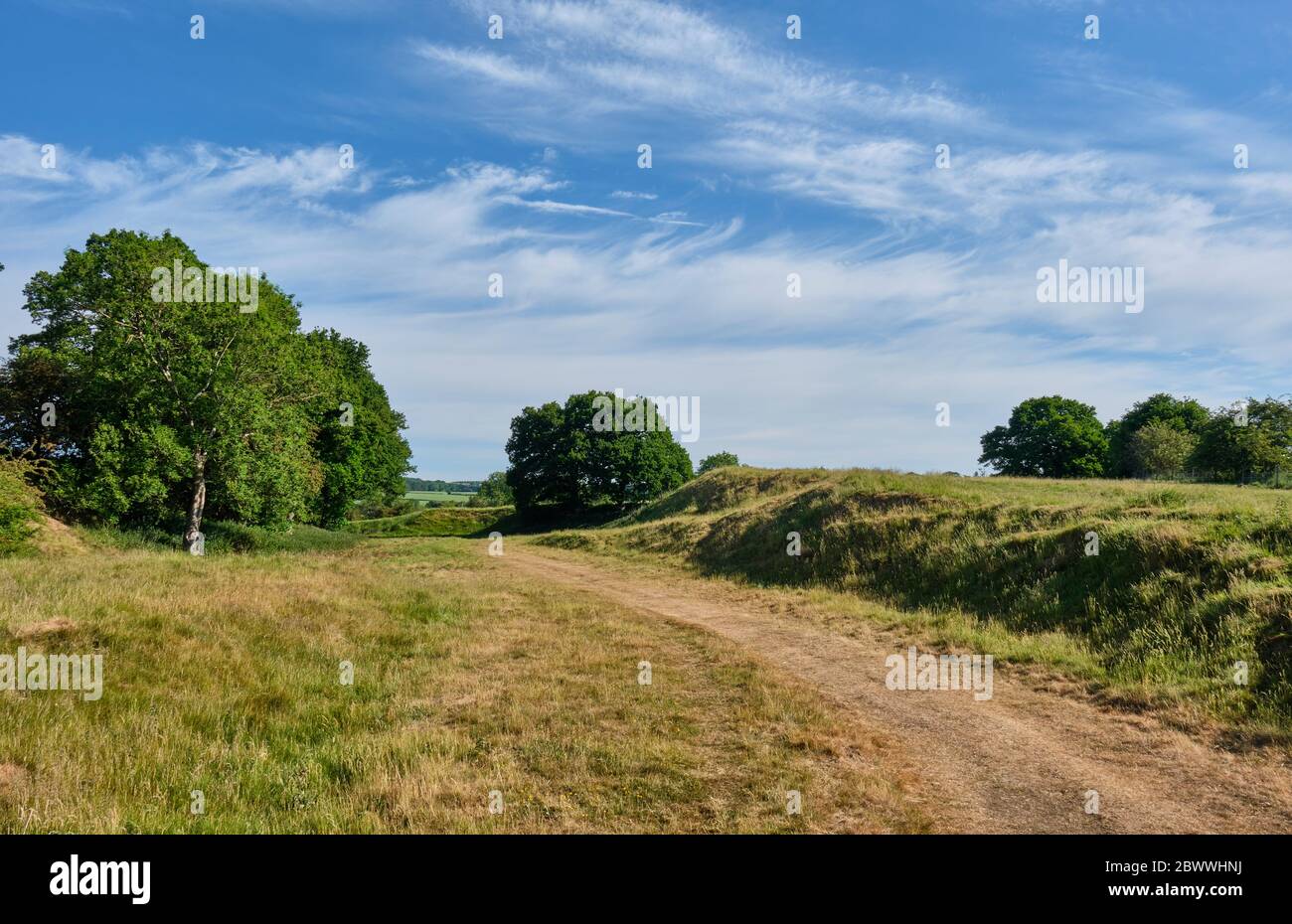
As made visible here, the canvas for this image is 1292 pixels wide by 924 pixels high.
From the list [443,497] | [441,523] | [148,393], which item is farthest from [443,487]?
[148,393]

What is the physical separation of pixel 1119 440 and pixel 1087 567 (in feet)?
235

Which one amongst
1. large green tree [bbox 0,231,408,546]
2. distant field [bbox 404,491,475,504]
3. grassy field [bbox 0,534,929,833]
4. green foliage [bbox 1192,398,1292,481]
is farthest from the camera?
distant field [bbox 404,491,475,504]

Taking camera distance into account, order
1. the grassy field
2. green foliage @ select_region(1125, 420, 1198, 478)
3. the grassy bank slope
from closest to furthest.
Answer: the grassy field, the grassy bank slope, green foliage @ select_region(1125, 420, 1198, 478)

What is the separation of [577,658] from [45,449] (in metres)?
33.4

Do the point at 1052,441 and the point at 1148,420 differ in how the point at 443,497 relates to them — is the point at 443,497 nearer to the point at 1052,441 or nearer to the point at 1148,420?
the point at 1052,441

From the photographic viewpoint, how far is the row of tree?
150ft

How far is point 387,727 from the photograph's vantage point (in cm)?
934

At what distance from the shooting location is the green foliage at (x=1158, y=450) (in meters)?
57.9

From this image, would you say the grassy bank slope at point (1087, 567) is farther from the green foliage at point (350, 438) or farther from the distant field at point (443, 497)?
the distant field at point (443, 497)

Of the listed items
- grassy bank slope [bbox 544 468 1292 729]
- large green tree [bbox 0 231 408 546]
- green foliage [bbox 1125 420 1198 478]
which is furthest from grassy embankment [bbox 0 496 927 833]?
green foliage [bbox 1125 420 1198 478]

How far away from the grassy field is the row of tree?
170 ft

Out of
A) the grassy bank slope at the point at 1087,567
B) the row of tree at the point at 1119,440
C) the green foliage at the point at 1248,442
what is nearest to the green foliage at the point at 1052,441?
the row of tree at the point at 1119,440

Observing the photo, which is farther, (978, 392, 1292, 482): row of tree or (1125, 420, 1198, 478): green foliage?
(1125, 420, 1198, 478): green foliage

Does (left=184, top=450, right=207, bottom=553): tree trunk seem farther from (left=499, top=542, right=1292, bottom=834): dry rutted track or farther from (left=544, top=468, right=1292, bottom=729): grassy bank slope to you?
(left=499, top=542, right=1292, bottom=834): dry rutted track
